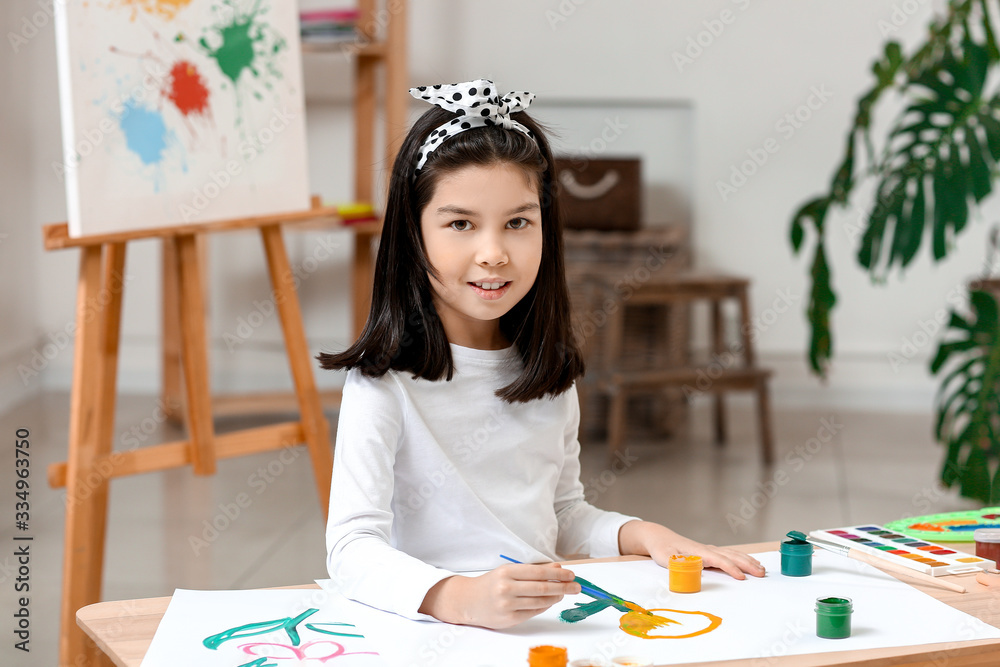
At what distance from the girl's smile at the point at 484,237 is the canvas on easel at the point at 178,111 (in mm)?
958

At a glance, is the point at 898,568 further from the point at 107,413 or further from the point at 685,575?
the point at 107,413

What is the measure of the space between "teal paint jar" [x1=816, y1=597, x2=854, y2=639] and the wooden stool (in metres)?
2.33

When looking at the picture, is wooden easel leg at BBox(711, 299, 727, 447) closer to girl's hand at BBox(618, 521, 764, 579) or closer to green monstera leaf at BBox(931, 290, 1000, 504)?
green monstera leaf at BBox(931, 290, 1000, 504)

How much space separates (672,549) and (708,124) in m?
3.23

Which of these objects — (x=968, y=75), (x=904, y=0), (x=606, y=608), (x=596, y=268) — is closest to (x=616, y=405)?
(x=596, y=268)

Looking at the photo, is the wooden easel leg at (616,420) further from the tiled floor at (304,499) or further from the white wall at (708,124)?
the white wall at (708,124)

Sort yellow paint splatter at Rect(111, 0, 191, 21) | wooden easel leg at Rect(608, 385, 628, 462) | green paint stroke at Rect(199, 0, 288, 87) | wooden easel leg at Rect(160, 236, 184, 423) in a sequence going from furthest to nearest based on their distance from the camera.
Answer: wooden easel leg at Rect(160, 236, 184, 423)
wooden easel leg at Rect(608, 385, 628, 462)
green paint stroke at Rect(199, 0, 288, 87)
yellow paint splatter at Rect(111, 0, 191, 21)

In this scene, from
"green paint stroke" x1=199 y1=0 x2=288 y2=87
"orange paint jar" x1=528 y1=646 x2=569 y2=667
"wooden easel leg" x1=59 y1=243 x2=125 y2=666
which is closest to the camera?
"orange paint jar" x1=528 y1=646 x2=569 y2=667

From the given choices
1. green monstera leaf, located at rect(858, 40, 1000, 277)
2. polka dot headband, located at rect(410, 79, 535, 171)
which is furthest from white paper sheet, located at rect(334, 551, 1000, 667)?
green monstera leaf, located at rect(858, 40, 1000, 277)

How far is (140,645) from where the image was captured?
0.88 meters

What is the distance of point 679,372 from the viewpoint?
10.8 feet

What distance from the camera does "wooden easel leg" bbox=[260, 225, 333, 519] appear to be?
202 cm

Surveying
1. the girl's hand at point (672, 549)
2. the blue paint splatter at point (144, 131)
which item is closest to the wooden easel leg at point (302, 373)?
the blue paint splatter at point (144, 131)

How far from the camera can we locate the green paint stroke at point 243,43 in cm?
202
